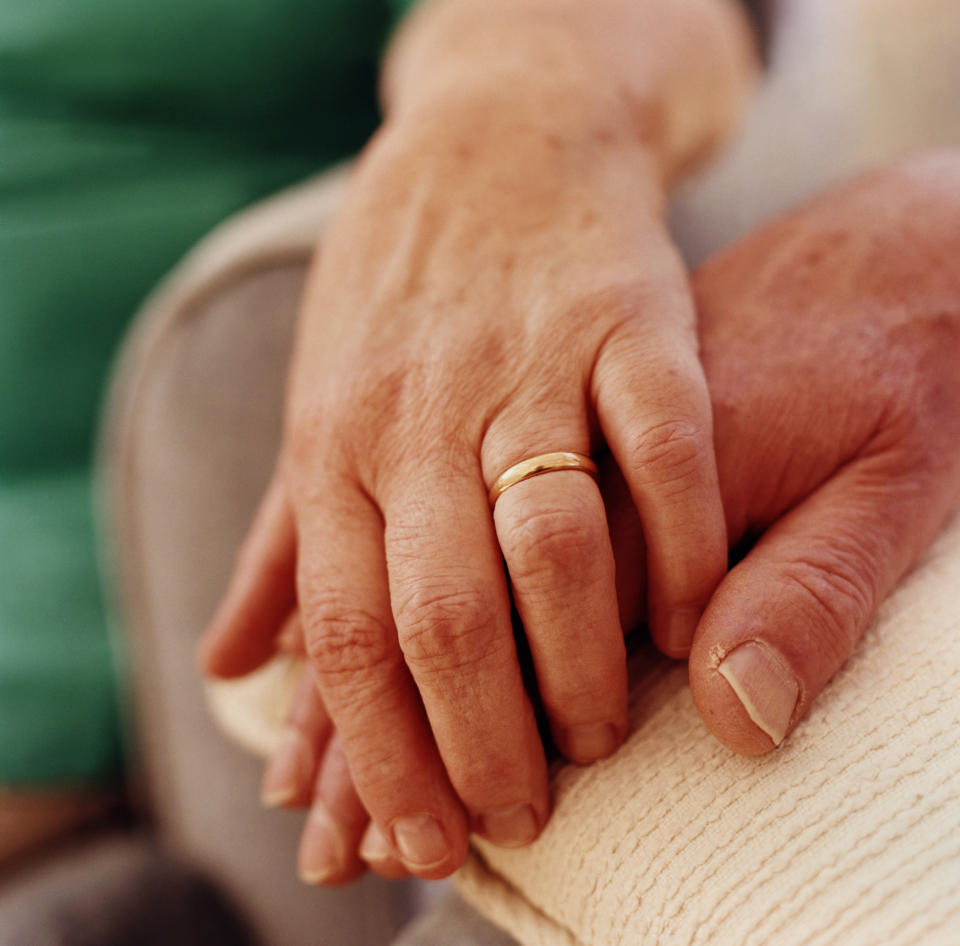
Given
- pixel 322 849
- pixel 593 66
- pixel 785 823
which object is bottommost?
pixel 322 849

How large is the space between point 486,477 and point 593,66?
0.34m

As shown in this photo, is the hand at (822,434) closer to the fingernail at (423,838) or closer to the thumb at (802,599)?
the thumb at (802,599)

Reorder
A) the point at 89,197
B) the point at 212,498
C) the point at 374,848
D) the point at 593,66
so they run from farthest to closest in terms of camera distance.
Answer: the point at 89,197
the point at 212,498
the point at 593,66
the point at 374,848

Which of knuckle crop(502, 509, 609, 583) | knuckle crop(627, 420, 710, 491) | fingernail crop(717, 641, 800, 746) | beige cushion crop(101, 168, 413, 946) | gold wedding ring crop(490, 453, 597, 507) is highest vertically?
knuckle crop(627, 420, 710, 491)

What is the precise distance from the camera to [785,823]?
13.2 inches

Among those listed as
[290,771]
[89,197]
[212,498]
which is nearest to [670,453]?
[290,771]

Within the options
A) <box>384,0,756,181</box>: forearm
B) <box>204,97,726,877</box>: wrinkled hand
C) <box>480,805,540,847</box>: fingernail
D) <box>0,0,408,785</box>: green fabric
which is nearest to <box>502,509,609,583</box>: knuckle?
<box>204,97,726,877</box>: wrinkled hand

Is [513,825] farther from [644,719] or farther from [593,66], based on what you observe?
[593,66]

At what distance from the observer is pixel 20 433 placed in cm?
88

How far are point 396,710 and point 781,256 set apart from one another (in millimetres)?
304

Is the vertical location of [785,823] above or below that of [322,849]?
above

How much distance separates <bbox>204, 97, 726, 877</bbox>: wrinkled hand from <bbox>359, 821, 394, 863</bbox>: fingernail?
0.03 m

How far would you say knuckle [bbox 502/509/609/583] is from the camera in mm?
361

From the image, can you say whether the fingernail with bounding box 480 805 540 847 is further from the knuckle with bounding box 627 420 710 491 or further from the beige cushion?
the beige cushion
